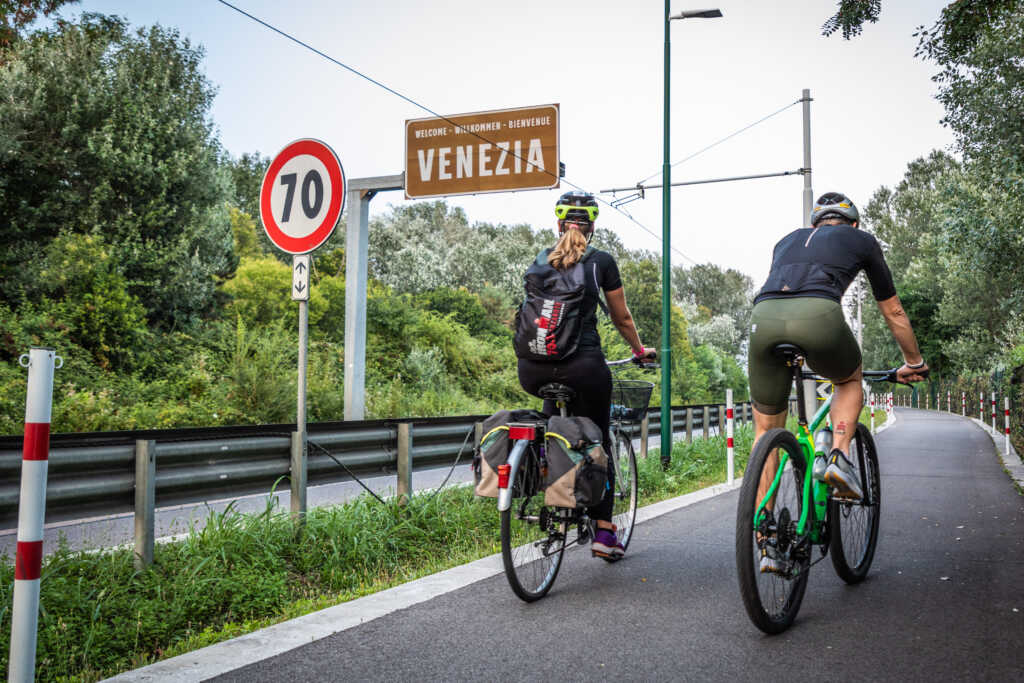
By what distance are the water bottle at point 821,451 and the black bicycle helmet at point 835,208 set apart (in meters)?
1.05

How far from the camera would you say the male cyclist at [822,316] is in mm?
3947

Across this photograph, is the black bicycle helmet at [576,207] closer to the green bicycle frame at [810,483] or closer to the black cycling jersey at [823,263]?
the black cycling jersey at [823,263]

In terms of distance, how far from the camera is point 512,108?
1365 centimetres

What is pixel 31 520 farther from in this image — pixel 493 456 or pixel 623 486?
pixel 623 486

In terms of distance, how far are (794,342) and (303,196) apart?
3.47 m

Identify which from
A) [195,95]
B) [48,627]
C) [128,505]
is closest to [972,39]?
[128,505]

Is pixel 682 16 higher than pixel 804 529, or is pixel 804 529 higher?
pixel 682 16

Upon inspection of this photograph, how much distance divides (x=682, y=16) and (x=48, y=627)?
12.3m

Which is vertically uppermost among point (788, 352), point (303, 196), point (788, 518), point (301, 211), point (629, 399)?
point (303, 196)

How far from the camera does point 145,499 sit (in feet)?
15.2

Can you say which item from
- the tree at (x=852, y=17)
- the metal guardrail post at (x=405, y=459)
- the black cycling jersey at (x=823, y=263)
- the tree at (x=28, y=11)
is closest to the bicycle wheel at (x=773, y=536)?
the black cycling jersey at (x=823, y=263)

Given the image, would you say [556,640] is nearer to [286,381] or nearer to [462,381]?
[286,381]

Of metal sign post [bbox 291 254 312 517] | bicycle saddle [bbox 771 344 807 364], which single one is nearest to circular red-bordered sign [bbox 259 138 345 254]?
metal sign post [bbox 291 254 312 517]

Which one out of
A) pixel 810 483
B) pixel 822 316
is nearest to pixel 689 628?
pixel 810 483
